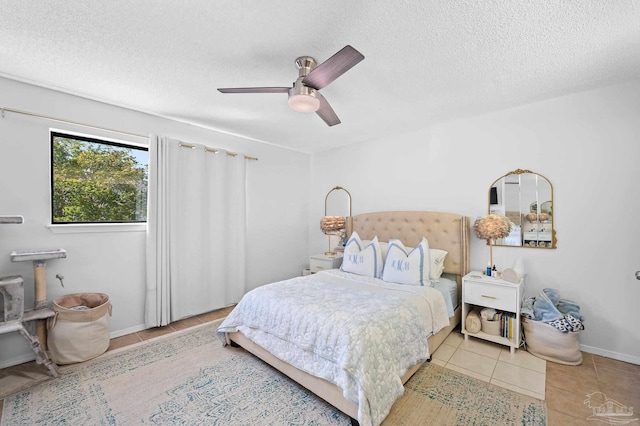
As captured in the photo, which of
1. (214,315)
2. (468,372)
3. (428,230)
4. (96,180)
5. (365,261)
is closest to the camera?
(468,372)

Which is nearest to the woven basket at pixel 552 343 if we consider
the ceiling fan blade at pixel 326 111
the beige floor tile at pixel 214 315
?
the ceiling fan blade at pixel 326 111

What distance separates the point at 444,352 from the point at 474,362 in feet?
0.87

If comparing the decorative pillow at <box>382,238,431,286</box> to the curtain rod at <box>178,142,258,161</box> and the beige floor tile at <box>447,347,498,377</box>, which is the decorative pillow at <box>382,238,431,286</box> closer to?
the beige floor tile at <box>447,347,498,377</box>

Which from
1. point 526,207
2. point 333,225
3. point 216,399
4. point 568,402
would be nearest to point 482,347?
point 568,402

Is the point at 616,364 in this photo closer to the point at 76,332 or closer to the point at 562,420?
the point at 562,420

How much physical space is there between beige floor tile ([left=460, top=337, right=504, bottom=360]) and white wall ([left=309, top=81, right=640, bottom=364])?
707 millimetres

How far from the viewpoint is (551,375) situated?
2285 mm

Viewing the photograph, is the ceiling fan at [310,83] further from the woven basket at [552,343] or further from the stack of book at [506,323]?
the woven basket at [552,343]

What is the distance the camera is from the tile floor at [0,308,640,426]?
76.0 inches

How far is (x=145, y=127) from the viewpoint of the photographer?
3.23 m

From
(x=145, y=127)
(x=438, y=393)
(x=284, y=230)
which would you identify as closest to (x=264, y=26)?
(x=145, y=127)

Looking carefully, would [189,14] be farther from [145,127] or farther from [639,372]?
[639,372]

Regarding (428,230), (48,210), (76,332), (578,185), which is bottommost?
(76,332)

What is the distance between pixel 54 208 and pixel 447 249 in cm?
423
